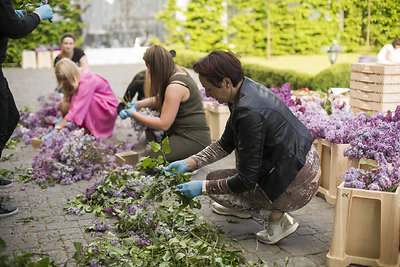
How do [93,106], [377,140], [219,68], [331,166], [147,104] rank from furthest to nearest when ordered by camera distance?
1. [93,106]
2. [147,104]
3. [331,166]
4. [377,140]
5. [219,68]

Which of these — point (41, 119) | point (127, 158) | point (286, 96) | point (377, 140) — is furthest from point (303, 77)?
point (377, 140)

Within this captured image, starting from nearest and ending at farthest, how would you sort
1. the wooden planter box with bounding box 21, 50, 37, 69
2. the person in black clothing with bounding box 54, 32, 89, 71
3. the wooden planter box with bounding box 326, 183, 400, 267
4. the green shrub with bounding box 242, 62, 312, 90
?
the wooden planter box with bounding box 326, 183, 400, 267, the person in black clothing with bounding box 54, 32, 89, 71, the green shrub with bounding box 242, 62, 312, 90, the wooden planter box with bounding box 21, 50, 37, 69

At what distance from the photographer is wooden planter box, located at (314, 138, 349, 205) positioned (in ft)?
12.0

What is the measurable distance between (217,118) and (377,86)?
69.4 inches

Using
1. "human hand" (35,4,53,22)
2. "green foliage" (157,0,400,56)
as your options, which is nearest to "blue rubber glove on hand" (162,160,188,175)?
"human hand" (35,4,53,22)

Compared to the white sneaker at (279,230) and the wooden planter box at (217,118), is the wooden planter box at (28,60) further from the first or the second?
the white sneaker at (279,230)

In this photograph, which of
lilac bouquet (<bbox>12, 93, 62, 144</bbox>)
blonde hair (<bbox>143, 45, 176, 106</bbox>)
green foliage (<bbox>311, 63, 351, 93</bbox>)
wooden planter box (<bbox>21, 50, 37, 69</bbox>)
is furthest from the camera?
wooden planter box (<bbox>21, 50, 37, 69</bbox>)

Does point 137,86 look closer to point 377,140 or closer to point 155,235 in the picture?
point 155,235

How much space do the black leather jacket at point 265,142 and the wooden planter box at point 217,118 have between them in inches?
98.2

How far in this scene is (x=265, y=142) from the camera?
2.79 m

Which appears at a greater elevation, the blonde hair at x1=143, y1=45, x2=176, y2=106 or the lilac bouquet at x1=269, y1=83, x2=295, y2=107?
the blonde hair at x1=143, y1=45, x2=176, y2=106

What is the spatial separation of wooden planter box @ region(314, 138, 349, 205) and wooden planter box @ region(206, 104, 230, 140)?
1656 millimetres

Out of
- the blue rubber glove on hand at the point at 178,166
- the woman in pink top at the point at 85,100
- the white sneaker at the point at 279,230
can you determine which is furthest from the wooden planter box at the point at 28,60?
the white sneaker at the point at 279,230

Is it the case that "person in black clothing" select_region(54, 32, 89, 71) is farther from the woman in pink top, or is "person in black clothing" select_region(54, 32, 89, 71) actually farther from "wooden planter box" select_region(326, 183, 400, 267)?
"wooden planter box" select_region(326, 183, 400, 267)
